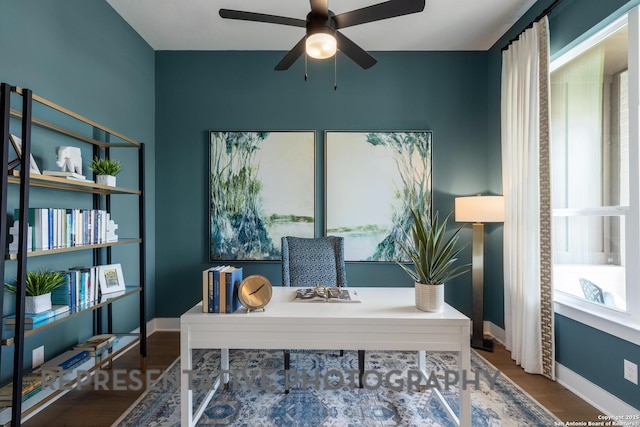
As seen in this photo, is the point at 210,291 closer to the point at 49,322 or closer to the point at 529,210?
the point at 49,322

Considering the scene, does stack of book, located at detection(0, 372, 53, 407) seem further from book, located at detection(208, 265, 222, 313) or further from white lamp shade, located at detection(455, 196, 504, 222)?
white lamp shade, located at detection(455, 196, 504, 222)

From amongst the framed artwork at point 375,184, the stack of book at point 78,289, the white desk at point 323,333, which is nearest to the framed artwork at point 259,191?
the framed artwork at point 375,184

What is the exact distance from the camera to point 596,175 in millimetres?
2188

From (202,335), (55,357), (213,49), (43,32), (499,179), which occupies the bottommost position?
(55,357)

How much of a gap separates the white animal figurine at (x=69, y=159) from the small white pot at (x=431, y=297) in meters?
2.24

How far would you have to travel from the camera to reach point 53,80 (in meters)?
2.13

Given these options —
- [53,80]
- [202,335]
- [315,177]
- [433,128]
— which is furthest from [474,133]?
[53,80]

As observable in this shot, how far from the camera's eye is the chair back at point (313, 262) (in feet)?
8.71

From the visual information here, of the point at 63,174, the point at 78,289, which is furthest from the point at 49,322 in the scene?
the point at 63,174

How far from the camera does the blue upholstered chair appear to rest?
2.65 meters

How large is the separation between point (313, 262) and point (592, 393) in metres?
2.04

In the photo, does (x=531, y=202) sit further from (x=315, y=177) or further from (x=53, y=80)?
(x=53, y=80)

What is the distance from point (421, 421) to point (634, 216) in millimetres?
1713

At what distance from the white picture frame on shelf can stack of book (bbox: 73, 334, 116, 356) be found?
1.14ft
